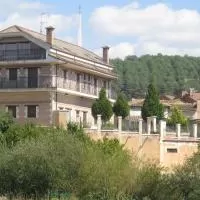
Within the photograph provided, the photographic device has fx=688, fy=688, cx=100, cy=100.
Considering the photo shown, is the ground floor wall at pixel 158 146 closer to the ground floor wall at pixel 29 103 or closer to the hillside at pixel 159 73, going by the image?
the ground floor wall at pixel 29 103

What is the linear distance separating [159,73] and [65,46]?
56.9 meters

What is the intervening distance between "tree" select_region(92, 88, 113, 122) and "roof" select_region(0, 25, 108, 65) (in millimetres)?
4992

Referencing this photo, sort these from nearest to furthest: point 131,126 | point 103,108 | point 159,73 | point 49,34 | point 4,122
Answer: point 4,122 < point 131,126 < point 103,108 < point 49,34 < point 159,73

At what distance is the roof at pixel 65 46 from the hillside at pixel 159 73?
34592 millimetres

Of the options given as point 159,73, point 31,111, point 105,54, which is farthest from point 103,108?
point 159,73

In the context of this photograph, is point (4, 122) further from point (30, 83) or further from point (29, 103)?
point (30, 83)

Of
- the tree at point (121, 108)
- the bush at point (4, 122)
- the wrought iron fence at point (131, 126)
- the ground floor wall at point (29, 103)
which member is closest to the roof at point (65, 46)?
the ground floor wall at point (29, 103)

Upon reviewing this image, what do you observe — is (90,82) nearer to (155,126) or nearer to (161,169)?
(155,126)

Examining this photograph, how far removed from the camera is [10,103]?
53.1 m

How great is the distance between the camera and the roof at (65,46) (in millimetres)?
53959

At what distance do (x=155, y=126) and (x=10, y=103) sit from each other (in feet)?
39.7

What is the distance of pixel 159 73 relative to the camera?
114 m

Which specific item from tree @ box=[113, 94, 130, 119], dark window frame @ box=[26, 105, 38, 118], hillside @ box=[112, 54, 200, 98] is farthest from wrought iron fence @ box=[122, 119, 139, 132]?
hillside @ box=[112, 54, 200, 98]

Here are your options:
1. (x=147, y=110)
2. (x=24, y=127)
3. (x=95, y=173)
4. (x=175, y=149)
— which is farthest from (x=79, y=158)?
(x=147, y=110)
